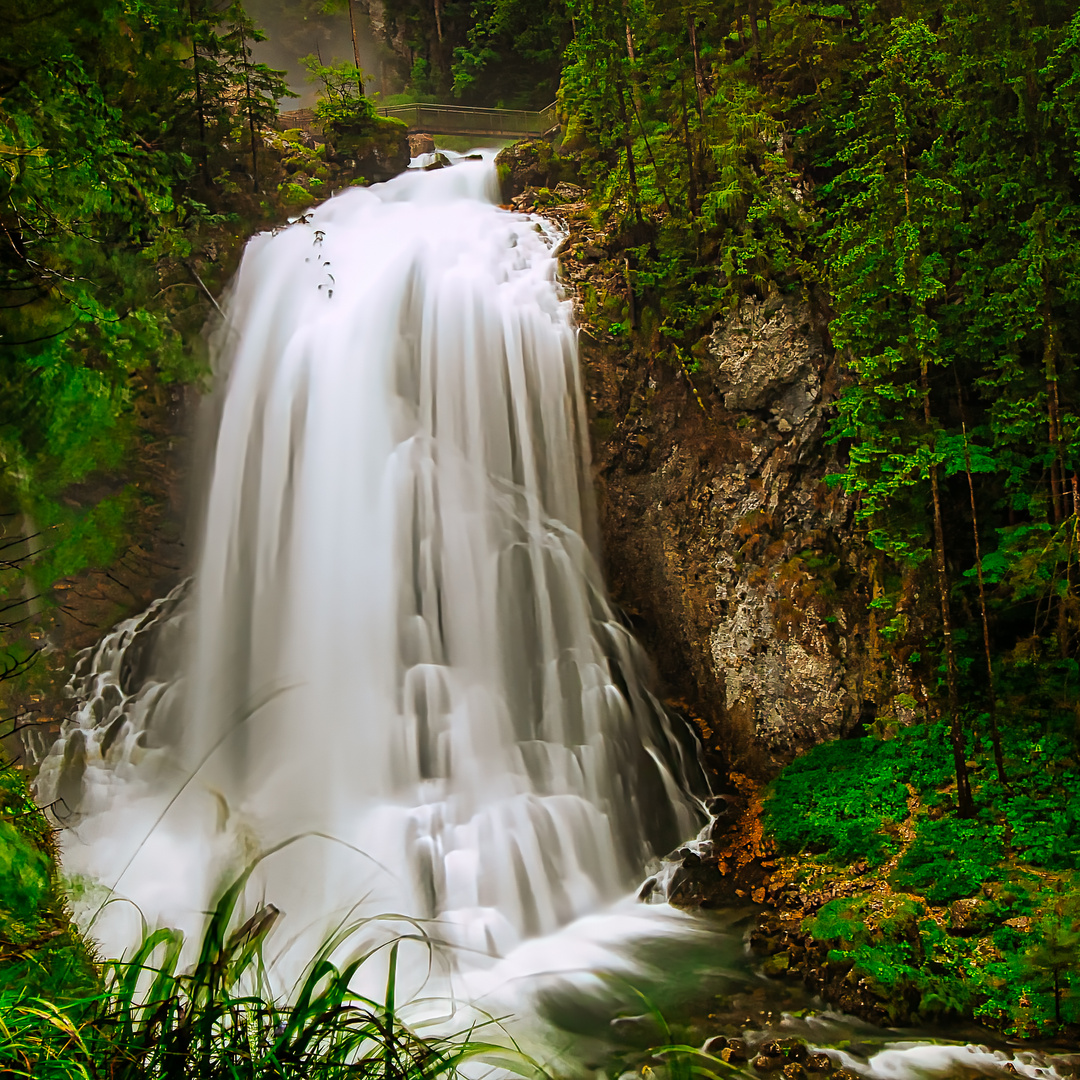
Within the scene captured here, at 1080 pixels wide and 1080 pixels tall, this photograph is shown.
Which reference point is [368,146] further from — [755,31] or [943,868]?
[943,868]

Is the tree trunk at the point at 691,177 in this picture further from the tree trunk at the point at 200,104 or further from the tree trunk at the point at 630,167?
the tree trunk at the point at 200,104

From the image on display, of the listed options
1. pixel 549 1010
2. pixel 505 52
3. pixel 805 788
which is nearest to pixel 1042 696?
pixel 805 788

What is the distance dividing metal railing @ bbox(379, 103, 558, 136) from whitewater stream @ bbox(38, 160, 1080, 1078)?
1068cm

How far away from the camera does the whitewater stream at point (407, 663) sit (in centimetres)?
763

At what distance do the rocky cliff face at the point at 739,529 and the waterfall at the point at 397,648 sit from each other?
0.49m

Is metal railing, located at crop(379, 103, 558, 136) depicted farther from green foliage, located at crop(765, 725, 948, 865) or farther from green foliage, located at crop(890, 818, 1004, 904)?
green foliage, located at crop(890, 818, 1004, 904)

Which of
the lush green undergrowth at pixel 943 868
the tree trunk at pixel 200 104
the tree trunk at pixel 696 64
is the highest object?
the tree trunk at pixel 200 104

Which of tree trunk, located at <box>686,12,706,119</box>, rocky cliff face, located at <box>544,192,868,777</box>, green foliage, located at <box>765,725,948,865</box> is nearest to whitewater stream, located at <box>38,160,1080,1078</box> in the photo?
rocky cliff face, located at <box>544,192,868,777</box>

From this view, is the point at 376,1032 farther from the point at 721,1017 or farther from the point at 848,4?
the point at 848,4

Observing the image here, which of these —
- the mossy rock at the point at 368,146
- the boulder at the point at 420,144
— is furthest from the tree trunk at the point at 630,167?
the boulder at the point at 420,144

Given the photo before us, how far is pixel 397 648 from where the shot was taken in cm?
964

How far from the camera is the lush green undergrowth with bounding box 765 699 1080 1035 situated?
552 centimetres

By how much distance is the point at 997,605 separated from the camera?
791cm

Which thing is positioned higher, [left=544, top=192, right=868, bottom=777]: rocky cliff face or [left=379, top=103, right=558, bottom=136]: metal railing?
[left=379, top=103, right=558, bottom=136]: metal railing
